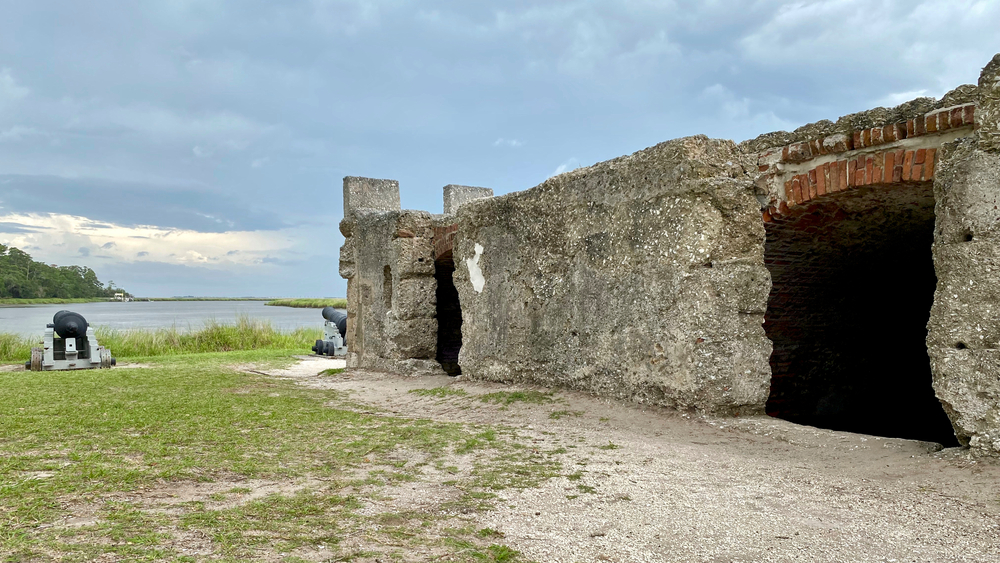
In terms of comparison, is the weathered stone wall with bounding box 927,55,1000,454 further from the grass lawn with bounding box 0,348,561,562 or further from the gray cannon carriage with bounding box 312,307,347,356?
the gray cannon carriage with bounding box 312,307,347,356

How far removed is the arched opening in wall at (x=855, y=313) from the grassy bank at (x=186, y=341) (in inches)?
479

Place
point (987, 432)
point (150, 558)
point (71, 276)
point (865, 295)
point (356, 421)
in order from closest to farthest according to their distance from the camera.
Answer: point (150, 558)
point (987, 432)
point (356, 421)
point (865, 295)
point (71, 276)

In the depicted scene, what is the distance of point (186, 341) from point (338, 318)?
4.57 metres

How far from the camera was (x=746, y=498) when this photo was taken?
10.9ft

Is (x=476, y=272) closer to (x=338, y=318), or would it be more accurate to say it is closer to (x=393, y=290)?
(x=393, y=290)

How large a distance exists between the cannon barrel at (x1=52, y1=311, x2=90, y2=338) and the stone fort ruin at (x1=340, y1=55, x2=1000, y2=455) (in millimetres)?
7782

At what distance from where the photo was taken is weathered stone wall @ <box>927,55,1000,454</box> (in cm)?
373

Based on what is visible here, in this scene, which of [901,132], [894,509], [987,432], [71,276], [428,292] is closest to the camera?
[894,509]

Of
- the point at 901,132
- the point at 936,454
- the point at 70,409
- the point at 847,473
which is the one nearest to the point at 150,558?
the point at 847,473

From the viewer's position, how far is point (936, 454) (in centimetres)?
390

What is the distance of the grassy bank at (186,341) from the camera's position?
15.0 m

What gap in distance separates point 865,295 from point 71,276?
51852 millimetres

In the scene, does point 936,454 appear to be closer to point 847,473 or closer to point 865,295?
point 847,473

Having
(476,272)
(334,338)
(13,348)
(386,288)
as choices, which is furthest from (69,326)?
(476,272)
